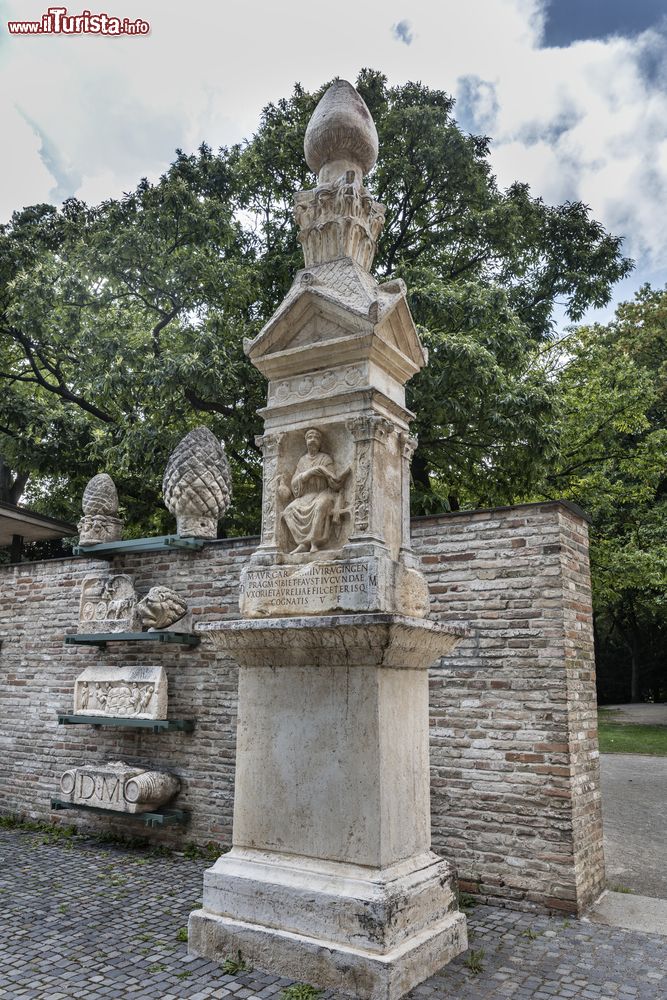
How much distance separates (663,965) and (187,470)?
526 cm

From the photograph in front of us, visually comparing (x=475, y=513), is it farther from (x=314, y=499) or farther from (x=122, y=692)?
(x=122, y=692)

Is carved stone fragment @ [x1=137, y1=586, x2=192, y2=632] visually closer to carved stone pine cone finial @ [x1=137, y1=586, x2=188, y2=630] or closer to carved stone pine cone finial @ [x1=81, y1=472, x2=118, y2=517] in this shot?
carved stone pine cone finial @ [x1=137, y1=586, x2=188, y2=630]

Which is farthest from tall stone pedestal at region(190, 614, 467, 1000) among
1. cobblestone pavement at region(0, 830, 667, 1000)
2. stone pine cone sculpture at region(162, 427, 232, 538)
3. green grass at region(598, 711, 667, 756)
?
green grass at region(598, 711, 667, 756)

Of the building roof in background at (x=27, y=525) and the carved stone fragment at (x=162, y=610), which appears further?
the building roof in background at (x=27, y=525)

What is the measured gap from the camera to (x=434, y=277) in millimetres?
10008

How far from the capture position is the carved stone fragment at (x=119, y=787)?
6.61 meters

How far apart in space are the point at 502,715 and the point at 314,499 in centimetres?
231

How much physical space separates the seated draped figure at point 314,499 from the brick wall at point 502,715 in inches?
67.3

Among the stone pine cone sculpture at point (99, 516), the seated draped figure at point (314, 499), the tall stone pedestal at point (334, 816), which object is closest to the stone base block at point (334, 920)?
the tall stone pedestal at point (334, 816)

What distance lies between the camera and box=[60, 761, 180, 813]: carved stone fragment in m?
6.61

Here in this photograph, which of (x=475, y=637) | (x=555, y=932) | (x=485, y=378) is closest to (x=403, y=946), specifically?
(x=555, y=932)

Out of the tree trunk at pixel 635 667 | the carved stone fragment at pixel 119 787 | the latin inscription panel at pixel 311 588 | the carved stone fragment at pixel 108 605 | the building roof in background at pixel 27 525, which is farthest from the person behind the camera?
the tree trunk at pixel 635 667

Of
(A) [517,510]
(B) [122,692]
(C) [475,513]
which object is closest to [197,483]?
(B) [122,692]

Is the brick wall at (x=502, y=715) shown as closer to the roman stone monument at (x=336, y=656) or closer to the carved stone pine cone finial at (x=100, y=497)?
the roman stone monument at (x=336, y=656)
